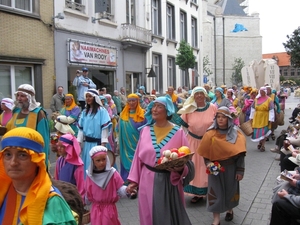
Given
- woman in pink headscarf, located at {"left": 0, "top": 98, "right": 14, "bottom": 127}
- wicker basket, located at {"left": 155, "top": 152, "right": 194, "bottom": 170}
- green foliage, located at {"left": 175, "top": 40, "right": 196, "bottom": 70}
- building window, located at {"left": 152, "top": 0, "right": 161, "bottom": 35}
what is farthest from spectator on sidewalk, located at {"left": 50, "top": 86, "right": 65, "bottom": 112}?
building window, located at {"left": 152, "top": 0, "right": 161, "bottom": 35}

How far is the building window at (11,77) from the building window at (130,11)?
7920mm

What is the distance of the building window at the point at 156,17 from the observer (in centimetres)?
2261

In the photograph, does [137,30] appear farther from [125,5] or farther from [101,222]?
[101,222]

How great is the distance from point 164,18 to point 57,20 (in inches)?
431

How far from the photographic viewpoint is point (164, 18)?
77.4 feet

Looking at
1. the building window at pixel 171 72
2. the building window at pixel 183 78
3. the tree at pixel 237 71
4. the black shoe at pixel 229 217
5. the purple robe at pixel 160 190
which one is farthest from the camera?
the tree at pixel 237 71

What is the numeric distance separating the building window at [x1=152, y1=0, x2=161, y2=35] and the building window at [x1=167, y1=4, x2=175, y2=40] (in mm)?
1667

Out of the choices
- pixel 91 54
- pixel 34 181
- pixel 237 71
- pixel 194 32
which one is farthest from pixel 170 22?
pixel 237 71

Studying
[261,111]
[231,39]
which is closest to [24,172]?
[261,111]

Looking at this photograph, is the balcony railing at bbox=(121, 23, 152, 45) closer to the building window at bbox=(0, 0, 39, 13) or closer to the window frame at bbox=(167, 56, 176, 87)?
the window frame at bbox=(167, 56, 176, 87)

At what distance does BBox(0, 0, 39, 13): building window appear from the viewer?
12.1 m

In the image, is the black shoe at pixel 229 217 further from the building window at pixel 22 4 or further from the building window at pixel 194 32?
the building window at pixel 194 32

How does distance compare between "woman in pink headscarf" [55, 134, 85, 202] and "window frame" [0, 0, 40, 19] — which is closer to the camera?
"woman in pink headscarf" [55, 134, 85, 202]

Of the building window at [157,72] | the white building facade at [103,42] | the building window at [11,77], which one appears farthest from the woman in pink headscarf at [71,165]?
the building window at [157,72]
